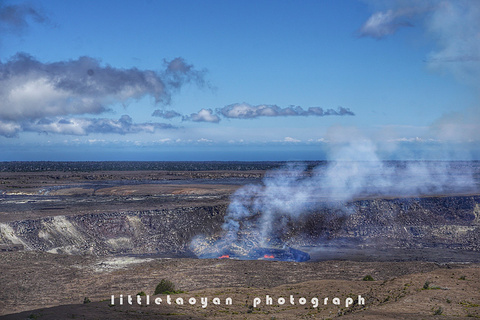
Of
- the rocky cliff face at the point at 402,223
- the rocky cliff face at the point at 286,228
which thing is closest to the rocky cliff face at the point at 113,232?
the rocky cliff face at the point at 286,228

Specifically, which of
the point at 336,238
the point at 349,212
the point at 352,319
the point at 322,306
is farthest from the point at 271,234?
the point at 352,319

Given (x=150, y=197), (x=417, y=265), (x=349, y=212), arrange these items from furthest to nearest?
(x=150, y=197), (x=349, y=212), (x=417, y=265)

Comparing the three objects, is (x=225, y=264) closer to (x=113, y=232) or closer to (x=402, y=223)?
(x=113, y=232)

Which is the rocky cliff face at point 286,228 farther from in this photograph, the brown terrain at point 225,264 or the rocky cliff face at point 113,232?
the brown terrain at point 225,264

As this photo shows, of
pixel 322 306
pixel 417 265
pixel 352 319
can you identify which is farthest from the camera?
pixel 417 265

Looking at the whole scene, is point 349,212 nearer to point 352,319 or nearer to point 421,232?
point 421,232

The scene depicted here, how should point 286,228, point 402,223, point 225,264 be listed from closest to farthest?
point 225,264
point 286,228
point 402,223

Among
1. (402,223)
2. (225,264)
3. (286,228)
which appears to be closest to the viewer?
(225,264)

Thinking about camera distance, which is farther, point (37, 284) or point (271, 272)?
point (271, 272)

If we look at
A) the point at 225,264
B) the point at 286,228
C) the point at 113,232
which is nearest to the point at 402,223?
the point at 286,228
